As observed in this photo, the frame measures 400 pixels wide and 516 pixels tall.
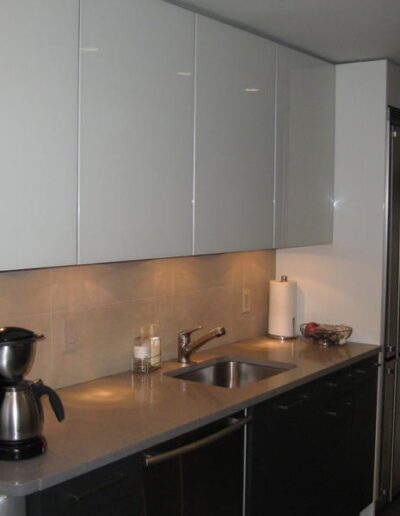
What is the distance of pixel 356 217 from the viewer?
145 inches

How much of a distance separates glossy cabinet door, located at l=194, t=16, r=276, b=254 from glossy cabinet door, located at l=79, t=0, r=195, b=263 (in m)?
0.08

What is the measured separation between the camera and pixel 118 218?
2404 millimetres

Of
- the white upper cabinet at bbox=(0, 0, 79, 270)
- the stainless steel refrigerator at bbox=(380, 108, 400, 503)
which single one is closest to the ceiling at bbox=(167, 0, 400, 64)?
the stainless steel refrigerator at bbox=(380, 108, 400, 503)

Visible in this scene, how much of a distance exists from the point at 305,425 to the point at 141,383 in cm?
73

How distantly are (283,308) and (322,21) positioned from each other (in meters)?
1.44

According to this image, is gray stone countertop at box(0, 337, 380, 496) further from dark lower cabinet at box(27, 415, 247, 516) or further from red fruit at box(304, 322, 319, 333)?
red fruit at box(304, 322, 319, 333)

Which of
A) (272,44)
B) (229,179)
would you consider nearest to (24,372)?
(229,179)

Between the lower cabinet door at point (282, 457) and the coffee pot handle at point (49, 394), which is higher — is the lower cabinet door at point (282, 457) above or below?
below

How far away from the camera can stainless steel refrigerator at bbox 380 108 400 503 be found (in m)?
3.61

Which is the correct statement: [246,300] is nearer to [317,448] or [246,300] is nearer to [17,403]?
[317,448]

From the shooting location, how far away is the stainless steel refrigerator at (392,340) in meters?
3.61

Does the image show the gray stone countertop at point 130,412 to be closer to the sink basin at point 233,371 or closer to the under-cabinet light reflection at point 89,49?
the sink basin at point 233,371

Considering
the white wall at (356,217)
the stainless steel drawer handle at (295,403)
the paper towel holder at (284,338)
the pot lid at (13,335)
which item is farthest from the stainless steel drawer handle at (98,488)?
the white wall at (356,217)

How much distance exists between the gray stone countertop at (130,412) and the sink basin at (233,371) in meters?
0.04
